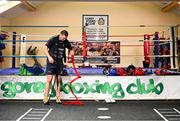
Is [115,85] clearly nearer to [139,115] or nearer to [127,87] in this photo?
[127,87]

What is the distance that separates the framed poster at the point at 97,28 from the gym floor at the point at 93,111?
13.7 ft

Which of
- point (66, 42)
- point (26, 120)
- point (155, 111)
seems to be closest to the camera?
point (26, 120)

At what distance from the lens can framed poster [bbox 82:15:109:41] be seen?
9258 millimetres

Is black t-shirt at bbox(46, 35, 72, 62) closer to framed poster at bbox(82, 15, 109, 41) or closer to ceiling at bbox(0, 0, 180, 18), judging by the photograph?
ceiling at bbox(0, 0, 180, 18)

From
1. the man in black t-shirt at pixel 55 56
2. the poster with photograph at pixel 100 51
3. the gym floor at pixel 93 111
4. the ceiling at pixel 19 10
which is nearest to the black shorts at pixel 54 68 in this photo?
the man in black t-shirt at pixel 55 56

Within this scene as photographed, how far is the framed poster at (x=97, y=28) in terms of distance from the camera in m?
9.26

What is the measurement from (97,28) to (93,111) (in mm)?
5098

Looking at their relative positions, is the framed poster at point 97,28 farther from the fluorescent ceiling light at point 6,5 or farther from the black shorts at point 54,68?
the black shorts at point 54,68

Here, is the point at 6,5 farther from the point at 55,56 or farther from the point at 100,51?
the point at 55,56

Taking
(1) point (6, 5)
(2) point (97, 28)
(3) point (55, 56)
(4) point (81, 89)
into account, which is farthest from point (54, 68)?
(2) point (97, 28)

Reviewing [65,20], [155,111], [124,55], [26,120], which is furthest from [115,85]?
[65,20]

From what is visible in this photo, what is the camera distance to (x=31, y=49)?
9.11 m

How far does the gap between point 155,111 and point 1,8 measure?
514 centimetres

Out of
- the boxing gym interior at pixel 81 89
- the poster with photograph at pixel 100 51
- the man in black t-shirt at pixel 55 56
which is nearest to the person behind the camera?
the boxing gym interior at pixel 81 89
